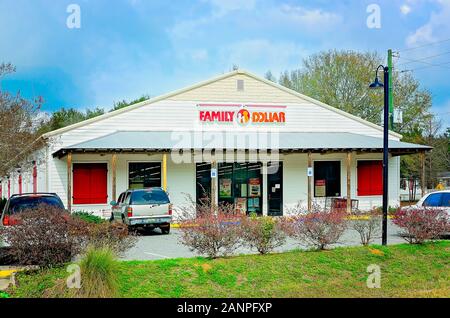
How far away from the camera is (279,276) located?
1138 centimetres

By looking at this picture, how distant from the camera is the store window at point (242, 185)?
95.0 feet

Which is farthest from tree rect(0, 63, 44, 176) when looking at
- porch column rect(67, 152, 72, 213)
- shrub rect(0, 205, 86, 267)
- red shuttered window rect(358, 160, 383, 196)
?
red shuttered window rect(358, 160, 383, 196)

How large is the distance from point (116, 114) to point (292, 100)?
904 centimetres

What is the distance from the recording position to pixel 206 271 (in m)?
11.3

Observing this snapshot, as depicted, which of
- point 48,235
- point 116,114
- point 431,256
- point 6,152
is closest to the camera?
point 48,235

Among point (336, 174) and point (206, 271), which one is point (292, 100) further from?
point (206, 271)

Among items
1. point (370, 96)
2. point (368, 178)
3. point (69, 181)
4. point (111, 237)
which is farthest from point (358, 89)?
point (111, 237)

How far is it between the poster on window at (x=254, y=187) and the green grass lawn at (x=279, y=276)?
1601 centimetres

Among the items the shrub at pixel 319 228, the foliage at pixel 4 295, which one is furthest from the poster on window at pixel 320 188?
the foliage at pixel 4 295

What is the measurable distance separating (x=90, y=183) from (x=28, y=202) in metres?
10.4

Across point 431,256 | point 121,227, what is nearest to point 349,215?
point 431,256

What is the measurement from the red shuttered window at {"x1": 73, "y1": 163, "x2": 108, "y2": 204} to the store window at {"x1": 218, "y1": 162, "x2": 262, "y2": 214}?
563cm

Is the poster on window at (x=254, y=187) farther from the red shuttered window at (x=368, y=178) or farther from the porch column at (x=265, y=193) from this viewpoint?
the red shuttered window at (x=368, y=178)

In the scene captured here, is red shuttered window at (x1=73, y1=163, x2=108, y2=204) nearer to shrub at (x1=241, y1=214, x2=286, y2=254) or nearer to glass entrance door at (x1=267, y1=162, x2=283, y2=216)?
glass entrance door at (x1=267, y1=162, x2=283, y2=216)
